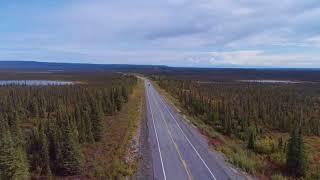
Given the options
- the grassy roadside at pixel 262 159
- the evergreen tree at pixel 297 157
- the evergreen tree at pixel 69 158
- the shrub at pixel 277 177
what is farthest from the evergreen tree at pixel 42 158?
the evergreen tree at pixel 297 157

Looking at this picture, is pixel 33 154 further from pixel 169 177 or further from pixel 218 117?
pixel 218 117

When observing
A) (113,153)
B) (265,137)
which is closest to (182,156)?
(113,153)

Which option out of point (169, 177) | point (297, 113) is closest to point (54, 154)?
point (169, 177)

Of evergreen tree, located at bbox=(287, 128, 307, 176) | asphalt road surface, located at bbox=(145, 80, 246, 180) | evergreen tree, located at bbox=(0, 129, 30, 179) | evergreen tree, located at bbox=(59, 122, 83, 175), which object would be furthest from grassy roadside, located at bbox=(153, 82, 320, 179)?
evergreen tree, located at bbox=(0, 129, 30, 179)

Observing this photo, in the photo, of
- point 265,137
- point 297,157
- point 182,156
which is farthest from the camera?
point 265,137

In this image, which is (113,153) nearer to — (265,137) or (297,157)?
(297,157)
